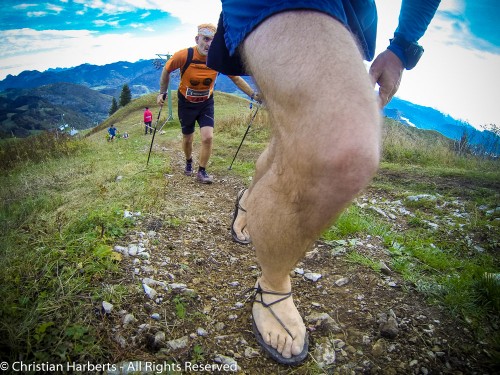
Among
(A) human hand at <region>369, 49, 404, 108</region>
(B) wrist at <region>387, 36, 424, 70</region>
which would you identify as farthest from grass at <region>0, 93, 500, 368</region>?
(B) wrist at <region>387, 36, 424, 70</region>

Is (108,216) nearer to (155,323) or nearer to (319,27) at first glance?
(155,323)

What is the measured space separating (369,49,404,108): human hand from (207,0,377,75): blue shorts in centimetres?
15

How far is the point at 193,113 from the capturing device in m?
5.75

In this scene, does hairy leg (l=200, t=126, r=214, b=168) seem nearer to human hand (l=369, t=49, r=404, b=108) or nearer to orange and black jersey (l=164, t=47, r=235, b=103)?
orange and black jersey (l=164, t=47, r=235, b=103)

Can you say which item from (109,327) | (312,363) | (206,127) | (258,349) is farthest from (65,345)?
(206,127)

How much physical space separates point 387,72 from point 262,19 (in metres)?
1.02

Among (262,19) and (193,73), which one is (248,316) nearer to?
(262,19)

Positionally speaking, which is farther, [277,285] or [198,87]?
[198,87]

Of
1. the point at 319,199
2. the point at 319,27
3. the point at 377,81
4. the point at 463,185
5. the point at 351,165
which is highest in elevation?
the point at 319,27

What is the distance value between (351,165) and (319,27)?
1.96 feet

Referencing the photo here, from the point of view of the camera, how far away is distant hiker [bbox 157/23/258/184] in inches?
213

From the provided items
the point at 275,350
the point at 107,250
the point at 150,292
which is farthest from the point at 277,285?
the point at 107,250

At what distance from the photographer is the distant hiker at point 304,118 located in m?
1.03

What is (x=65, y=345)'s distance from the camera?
1.37 meters
